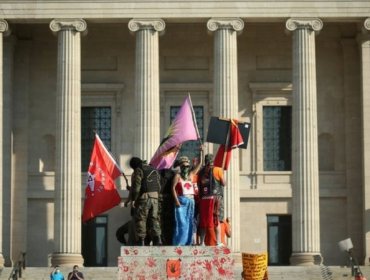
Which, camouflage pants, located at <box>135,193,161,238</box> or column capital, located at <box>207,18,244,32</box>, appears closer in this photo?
camouflage pants, located at <box>135,193,161,238</box>

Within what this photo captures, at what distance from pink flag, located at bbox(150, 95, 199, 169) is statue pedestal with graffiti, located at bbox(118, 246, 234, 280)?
3502 mm

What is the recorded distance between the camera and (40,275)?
2092 inches

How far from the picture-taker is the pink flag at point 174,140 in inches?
1150

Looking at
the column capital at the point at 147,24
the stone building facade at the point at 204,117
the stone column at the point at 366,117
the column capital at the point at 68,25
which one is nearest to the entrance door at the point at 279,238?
the stone building facade at the point at 204,117

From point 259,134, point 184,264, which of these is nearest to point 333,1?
point 259,134

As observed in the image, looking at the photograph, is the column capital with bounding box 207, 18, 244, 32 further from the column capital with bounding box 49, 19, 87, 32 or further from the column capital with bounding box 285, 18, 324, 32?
the column capital with bounding box 49, 19, 87, 32

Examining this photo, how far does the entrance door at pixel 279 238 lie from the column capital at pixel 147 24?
407 inches

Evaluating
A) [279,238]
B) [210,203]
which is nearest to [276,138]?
[279,238]

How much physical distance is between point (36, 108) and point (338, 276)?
16651 millimetres

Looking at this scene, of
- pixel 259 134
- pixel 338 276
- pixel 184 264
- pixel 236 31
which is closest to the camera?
pixel 184 264

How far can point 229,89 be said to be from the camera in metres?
56.3

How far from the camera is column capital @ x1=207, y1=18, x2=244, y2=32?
5669 cm

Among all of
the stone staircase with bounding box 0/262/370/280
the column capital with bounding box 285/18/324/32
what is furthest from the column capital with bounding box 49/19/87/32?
the stone staircase with bounding box 0/262/370/280

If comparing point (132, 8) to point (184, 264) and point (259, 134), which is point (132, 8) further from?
point (184, 264)
